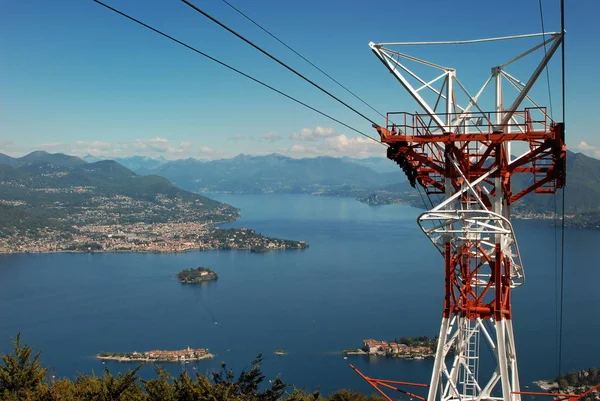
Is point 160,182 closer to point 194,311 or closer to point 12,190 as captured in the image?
point 12,190

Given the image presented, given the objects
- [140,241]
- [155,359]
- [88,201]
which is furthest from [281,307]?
[88,201]

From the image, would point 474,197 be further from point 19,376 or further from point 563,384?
point 563,384

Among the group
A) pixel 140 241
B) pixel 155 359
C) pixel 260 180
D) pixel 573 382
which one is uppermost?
pixel 260 180

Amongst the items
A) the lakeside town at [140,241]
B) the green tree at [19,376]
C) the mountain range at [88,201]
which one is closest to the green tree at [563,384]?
the green tree at [19,376]

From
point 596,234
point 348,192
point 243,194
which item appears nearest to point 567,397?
point 596,234

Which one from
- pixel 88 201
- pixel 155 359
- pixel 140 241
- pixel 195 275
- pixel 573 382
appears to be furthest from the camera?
pixel 88 201

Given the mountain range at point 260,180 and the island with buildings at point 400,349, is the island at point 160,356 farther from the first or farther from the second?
the mountain range at point 260,180

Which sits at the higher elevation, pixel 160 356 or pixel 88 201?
pixel 88 201

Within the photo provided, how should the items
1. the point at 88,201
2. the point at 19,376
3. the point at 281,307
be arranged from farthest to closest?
the point at 88,201, the point at 281,307, the point at 19,376
